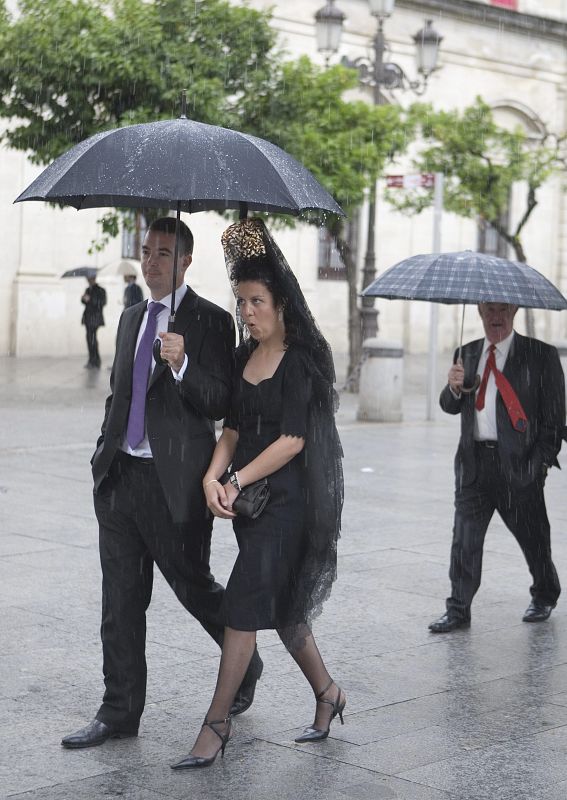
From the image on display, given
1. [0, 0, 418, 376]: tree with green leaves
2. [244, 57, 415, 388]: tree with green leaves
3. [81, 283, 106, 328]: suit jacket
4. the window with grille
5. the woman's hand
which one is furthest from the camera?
the window with grille

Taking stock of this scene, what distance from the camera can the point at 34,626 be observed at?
21.5ft

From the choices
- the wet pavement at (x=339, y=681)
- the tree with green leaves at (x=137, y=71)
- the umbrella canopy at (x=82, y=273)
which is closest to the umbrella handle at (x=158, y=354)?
the wet pavement at (x=339, y=681)

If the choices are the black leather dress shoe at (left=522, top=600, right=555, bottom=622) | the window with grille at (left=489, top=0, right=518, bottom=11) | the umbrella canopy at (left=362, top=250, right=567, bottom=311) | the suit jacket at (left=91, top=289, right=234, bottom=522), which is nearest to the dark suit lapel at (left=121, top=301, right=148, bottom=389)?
the suit jacket at (left=91, top=289, right=234, bottom=522)

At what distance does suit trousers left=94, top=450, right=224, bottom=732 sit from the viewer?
496 cm

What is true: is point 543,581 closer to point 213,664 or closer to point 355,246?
point 213,664

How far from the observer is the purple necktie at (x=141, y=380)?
16.3 feet

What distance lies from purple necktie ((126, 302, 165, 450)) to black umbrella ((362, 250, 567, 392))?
6.97ft

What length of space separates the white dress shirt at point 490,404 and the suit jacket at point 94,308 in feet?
58.7

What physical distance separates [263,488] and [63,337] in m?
22.1

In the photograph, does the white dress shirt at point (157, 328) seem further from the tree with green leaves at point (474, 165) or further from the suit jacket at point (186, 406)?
the tree with green leaves at point (474, 165)

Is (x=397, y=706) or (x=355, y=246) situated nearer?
(x=397, y=706)

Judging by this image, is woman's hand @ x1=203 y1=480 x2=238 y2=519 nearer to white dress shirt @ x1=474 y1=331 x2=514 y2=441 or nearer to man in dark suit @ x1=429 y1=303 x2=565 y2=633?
man in dark suit @ x1=429 y1=303 x2=565 y2=633

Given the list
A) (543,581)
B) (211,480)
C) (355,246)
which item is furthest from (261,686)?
(355,246)

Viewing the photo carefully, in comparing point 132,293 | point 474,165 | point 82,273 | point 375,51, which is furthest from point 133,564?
A: point 474,165
